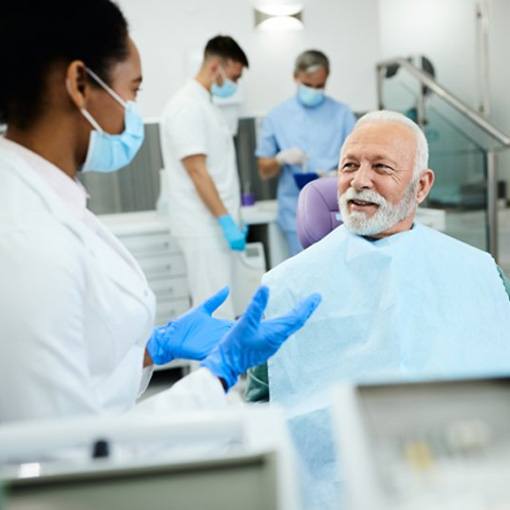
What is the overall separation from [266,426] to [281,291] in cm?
96

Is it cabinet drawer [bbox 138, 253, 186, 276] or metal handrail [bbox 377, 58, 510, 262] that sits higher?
metal handrail [bbox 377, 58, 510, 262]

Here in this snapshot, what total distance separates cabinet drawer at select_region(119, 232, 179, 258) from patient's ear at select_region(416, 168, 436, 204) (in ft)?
5.30

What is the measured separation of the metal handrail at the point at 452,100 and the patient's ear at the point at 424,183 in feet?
5.35

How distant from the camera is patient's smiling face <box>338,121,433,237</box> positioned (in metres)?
1.52

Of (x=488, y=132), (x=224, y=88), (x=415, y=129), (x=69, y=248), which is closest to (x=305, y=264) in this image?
(x=415, y=129)

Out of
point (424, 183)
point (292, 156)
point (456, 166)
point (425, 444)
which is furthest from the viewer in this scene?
point (456, 166)

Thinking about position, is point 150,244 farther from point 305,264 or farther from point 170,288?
point 305,264

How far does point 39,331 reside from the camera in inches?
29.4

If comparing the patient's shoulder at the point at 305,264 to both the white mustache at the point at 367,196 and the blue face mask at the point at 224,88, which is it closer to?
the white mustache at the point at 367,196

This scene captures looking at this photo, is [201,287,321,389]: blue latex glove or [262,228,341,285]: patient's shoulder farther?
[262,228,341,285]: patient's shoulder

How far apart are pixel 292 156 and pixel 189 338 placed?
1.95 metres

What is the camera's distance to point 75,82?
0.88 metres

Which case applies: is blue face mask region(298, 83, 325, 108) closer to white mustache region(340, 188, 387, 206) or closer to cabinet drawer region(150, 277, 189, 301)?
cabinet drawer region(150, 277, 189, 301)

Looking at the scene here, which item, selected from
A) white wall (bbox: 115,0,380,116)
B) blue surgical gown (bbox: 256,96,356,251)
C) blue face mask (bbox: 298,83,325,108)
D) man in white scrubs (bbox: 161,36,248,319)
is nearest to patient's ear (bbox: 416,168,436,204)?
man in white scrubs (bbox: 161,36,248,319)
